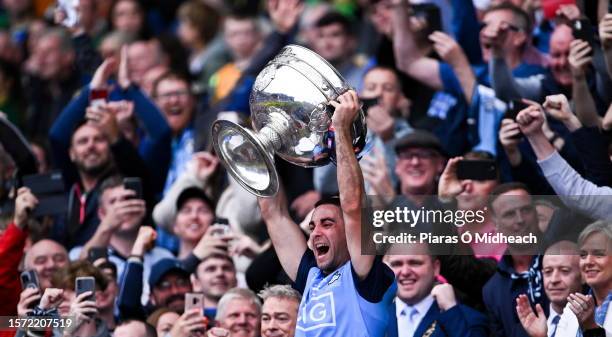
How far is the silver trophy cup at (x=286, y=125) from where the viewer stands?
8.83 m

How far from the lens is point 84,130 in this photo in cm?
1273

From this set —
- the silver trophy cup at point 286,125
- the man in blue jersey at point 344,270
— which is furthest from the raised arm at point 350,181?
the silver trophy cup at point 286,125

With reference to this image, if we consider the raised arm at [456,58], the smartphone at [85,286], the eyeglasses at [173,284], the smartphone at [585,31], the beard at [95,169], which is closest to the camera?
the smartphone at [85,286]

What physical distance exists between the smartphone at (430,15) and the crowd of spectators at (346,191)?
0.02 meters

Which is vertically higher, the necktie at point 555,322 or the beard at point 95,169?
the beard at point 95,169

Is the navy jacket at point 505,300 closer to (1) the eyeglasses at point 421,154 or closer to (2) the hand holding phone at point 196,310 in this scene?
(1) the eyeglasses at point 421,154

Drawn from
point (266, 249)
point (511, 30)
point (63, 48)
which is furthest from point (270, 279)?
point (63, 48)

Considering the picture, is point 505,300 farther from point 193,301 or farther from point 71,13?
point 71,13

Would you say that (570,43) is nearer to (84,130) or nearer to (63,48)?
(84,130)

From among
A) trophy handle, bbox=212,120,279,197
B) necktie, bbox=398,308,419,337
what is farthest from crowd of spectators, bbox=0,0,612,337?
trophy handle, bbox=212,120,279,197

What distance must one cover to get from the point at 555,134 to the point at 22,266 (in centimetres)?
381

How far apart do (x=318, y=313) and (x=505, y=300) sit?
147 centimetres

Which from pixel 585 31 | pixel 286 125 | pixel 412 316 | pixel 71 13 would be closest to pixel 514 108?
pixel 585 31

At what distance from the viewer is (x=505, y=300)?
32.4ft
